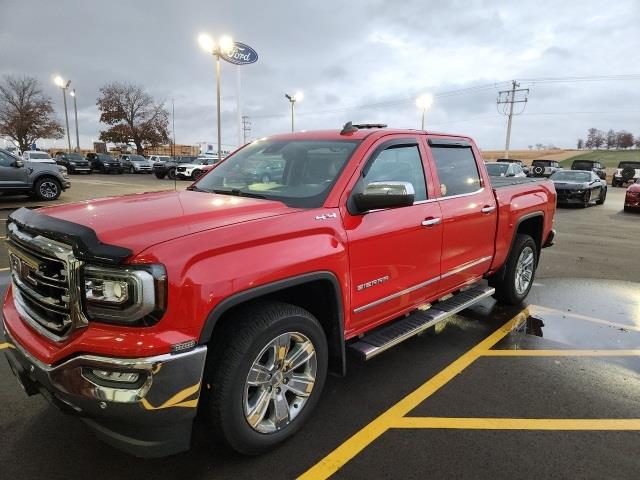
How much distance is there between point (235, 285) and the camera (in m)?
2.29

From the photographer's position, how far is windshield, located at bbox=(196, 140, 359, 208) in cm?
314

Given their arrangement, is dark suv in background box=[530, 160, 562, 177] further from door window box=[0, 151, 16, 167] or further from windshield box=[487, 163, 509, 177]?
door window box=[0, 151, 16, 167]

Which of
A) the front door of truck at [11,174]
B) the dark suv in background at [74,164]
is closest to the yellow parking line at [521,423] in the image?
the front door of truck at [11,174]

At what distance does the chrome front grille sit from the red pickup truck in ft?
0.04

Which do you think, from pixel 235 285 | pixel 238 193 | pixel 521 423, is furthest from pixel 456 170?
pixel 235 285

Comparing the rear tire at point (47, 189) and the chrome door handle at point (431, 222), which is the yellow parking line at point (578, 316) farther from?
the rear tire at point (47, 189)

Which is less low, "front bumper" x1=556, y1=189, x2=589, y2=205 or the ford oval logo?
the ford oval logo

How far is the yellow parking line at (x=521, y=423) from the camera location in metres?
3.02

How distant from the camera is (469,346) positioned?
4.33m

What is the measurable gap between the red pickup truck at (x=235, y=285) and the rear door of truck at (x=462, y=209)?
3 cm

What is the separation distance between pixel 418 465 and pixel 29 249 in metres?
2.48

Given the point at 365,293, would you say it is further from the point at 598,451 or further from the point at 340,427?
the point at 598,451

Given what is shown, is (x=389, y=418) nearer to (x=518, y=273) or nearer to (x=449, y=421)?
(x=449, y=421)

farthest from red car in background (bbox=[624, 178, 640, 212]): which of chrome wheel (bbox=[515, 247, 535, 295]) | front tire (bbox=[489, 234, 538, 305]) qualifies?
chrome wheel (bbox=[515, 247, 535, 295])
